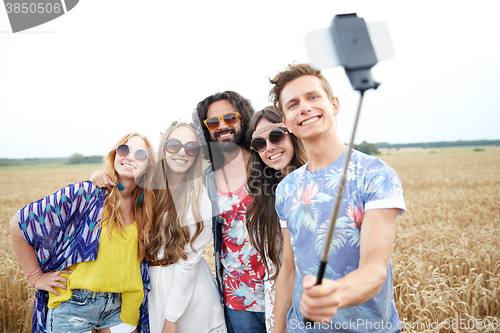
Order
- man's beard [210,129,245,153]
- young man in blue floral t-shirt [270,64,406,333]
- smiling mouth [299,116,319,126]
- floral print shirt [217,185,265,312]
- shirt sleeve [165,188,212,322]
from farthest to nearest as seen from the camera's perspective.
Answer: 1. man's beard [210,129,245,153]
2. floral print shirt [217,185,265,312]
3. shirt sleeve [165,188,212,322]
4. smiling mouth [299,116,319,126]
5. young man in blue floral t-shirt [270,64,406,333]

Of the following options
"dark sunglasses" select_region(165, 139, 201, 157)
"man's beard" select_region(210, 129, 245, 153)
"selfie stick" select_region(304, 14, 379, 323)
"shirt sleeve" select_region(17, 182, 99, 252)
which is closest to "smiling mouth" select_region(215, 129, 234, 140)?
"man's beard" select_region(210, 129, 245, 153)

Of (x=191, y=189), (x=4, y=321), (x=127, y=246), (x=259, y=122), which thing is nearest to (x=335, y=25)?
(x=259, y=122)

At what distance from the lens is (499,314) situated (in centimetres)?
393

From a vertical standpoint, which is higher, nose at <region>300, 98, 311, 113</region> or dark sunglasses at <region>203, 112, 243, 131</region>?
dark sunglasses at <region>203, 112, 243, 131</region>

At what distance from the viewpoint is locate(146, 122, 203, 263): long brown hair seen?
282 centimetres

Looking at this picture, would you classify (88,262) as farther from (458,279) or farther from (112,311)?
(458,279)

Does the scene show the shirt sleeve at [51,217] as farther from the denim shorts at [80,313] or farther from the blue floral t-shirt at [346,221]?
the blue floral t-shirt at [346,221]

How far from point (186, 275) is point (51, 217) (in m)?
1.28

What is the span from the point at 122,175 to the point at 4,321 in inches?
140

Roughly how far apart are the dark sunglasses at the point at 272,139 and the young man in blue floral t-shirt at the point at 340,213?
648mm

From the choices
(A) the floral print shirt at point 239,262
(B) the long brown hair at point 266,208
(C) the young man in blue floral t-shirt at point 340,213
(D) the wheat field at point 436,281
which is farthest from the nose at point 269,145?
(D) the wheat field at point 436,281

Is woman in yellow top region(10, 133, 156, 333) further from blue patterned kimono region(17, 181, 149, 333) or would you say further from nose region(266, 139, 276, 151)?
nose region(266, 139, 276, 151)

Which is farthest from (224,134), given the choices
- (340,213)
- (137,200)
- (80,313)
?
(80,313)

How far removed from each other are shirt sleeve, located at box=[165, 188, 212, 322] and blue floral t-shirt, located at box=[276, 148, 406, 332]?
124cm
